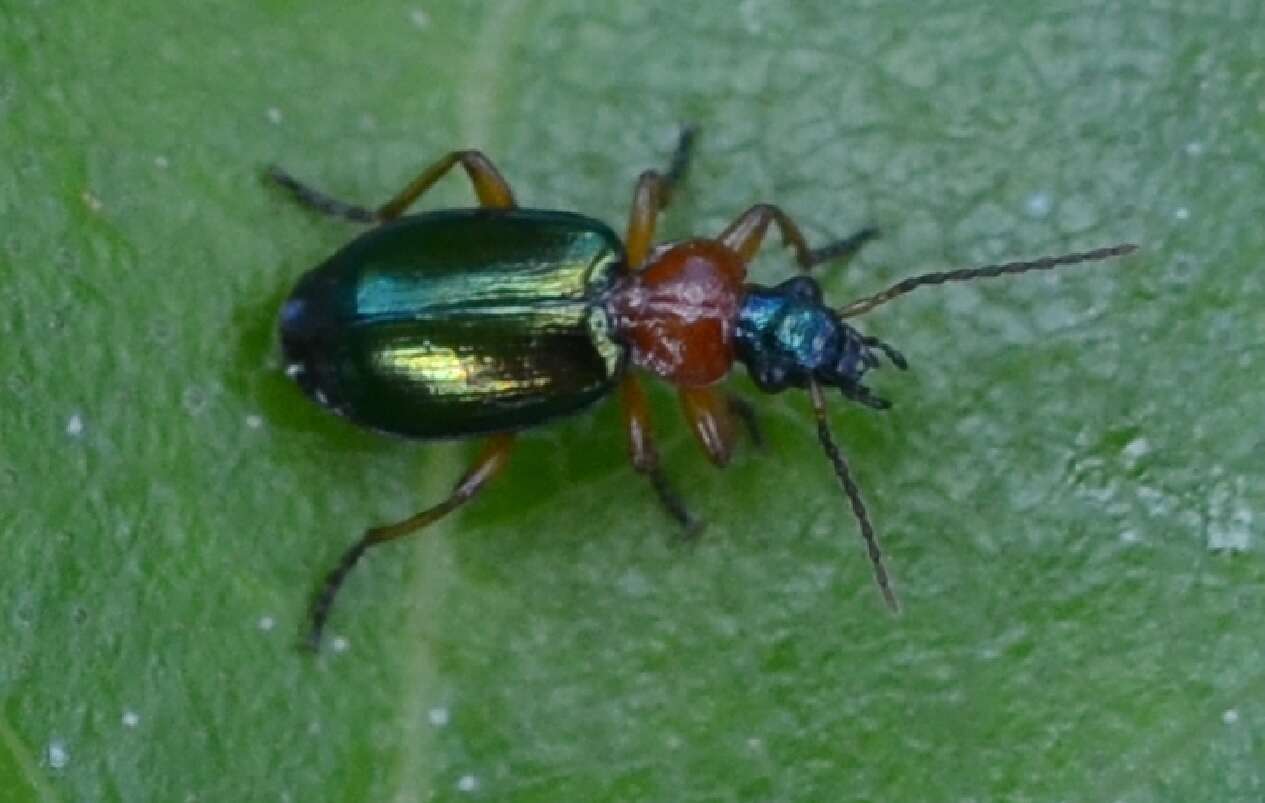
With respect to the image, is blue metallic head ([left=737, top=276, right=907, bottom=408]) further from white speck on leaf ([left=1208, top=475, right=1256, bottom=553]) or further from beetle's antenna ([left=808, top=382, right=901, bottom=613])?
white speck on leaf ([left=1208, top=475, right=1256, bottom=553])

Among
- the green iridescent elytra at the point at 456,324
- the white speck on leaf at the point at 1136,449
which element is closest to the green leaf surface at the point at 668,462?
the white speck on leaf at the point at 1136,449

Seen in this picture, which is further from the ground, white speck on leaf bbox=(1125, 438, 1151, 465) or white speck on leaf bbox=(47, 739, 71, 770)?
white speck on leaf bbox=(1125, 438, 1151, 465)

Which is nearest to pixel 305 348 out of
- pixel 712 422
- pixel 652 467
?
pixel 652 467

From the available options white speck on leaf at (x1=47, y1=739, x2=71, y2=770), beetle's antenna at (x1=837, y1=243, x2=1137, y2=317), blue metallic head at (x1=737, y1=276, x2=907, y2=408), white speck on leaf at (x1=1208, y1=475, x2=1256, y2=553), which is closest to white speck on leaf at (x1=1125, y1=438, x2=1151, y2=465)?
white speck on leaf at (x1=1208, y1=475, x2=1256, y2=553)

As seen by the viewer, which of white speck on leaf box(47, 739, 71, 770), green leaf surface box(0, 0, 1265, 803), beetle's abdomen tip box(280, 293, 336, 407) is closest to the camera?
white speck on leaf box(47, 739, 71, 770)

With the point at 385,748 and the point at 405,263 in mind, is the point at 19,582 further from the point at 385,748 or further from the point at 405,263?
the point at 405,263

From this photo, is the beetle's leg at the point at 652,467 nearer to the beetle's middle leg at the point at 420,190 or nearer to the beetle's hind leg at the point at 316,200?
the beetle's middle leg at the point at 420,190
